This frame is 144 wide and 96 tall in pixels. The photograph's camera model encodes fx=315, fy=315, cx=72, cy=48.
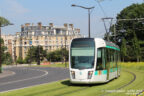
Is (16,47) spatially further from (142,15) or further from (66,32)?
(142,15)

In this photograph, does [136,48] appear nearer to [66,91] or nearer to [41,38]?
[66,91]

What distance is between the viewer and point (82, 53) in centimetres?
1836

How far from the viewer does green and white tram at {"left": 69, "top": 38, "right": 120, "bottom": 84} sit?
17812 mm

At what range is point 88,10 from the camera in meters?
40.0

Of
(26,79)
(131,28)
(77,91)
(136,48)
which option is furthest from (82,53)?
(131,28)

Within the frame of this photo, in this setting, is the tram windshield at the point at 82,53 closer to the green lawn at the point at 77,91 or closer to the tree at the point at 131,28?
the green lawn at the point at 77,91

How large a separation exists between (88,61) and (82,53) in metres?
0.64

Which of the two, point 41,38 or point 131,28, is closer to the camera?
point 131,28

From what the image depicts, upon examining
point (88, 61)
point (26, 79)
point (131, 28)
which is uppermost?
point (131, 28)

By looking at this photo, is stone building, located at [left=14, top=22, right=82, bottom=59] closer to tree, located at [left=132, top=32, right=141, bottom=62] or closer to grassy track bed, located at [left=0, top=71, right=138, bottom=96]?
tree, located at [left=132, top=32, right=141, bottom=62]

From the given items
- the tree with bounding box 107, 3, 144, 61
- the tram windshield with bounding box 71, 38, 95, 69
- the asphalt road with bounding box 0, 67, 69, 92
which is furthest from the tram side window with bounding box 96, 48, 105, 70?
the tree with bounding box 107, 3, 144, 61

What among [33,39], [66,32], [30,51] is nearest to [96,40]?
[30,51]

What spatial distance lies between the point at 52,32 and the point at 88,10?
134 m

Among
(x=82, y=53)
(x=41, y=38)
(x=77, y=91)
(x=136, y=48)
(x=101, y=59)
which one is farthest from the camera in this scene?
(x=41, y=38)
